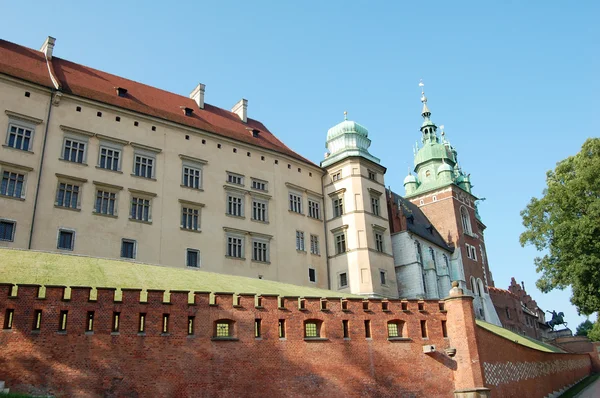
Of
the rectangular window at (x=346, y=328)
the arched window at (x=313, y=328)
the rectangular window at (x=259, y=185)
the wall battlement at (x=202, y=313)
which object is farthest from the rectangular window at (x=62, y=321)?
the rectangular window at (x=259, y=185)

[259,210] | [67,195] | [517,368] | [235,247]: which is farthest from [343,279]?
[67,195]

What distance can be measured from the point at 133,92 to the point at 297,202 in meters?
13.3

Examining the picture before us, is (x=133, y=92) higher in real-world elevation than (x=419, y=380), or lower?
higher

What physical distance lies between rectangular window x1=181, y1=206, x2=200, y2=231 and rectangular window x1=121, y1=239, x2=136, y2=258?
3341 millimetres

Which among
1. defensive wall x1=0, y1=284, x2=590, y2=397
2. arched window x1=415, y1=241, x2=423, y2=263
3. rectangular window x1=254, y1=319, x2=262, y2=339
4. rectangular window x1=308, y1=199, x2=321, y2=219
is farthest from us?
arched window x1=415, y1=241, x2=423, y2=263

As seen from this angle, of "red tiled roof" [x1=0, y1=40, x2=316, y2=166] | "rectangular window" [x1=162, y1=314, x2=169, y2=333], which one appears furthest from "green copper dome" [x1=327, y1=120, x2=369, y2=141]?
"rectangular window" [x1=162, y1=314, x2=169, y2=333]

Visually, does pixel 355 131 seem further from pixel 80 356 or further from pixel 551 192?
pixel 80 356

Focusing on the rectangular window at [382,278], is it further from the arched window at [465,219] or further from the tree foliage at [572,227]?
the arched window at [465,219]

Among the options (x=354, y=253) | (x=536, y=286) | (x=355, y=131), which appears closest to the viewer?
(x=536, y=286)

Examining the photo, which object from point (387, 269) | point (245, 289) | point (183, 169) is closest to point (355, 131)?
point (387, 269)

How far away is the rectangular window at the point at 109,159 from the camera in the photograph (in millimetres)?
31438

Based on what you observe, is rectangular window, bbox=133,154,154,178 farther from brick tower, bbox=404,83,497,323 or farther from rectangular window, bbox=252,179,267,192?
brick tower, bbox=404,83,497,323

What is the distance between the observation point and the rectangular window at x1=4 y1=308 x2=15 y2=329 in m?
17.0

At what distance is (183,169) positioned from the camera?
1357 inches
